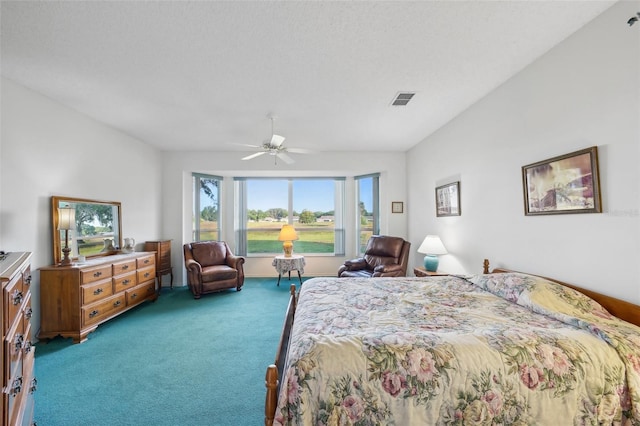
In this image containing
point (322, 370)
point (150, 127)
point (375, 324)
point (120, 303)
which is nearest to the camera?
point (322, 370)

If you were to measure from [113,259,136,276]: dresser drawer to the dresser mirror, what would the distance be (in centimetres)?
44

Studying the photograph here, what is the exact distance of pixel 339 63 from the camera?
2.40m

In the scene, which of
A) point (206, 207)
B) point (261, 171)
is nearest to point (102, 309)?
point (206, 207)

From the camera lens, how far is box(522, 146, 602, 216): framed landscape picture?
1.92m

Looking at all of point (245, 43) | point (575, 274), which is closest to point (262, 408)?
point (575, 274)

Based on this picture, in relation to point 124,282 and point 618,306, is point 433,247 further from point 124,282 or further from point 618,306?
point 124,282

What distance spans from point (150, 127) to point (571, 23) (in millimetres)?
4817

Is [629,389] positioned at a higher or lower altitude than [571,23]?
lower

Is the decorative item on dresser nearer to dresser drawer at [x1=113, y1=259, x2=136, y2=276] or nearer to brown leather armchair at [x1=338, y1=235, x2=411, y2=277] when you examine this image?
dresser drawer at [x1=113, y1=259, x2=136, y2=276]

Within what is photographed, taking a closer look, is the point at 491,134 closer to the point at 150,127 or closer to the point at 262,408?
the point at 262,408

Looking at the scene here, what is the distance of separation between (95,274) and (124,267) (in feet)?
1.58

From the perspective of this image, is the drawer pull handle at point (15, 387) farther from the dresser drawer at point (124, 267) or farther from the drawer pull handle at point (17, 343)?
the dresser drawer at point (124, 267)

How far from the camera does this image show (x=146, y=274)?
410 cm

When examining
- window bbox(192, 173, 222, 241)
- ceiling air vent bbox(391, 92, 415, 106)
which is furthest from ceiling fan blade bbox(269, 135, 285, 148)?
window bbox(192, 173, 222, 241)
